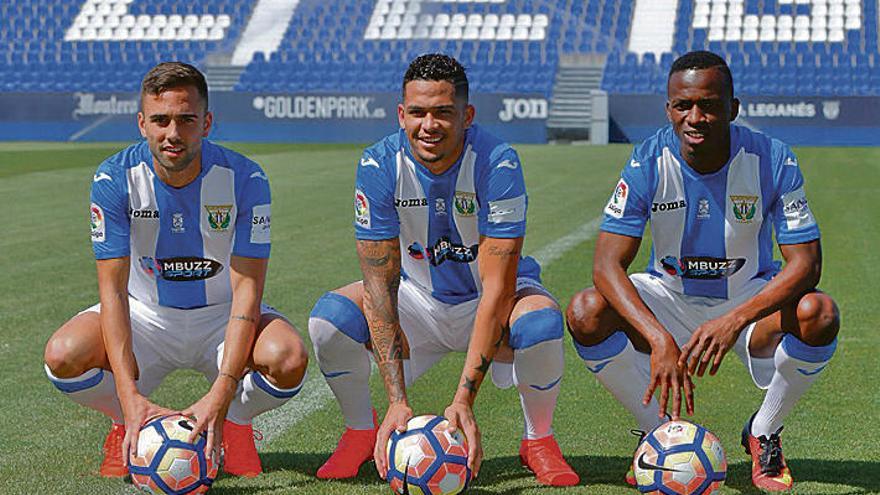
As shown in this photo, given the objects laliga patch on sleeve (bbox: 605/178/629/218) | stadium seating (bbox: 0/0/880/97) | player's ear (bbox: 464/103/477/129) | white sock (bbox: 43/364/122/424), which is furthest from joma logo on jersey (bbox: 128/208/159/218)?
stadium seating (bbox: 0/0/880/97)

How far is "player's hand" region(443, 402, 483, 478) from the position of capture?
381 centimetres

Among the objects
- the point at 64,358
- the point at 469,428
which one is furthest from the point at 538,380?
the point at 64,358

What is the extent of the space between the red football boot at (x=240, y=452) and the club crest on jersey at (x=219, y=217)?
68 cm

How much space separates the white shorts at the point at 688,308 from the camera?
14.3 ft

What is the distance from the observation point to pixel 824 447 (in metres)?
4.58

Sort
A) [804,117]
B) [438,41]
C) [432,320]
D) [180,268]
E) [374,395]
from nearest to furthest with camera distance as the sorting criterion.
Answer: [180,268] < [432,320] < [374,395] < [804,117] < [438,41]

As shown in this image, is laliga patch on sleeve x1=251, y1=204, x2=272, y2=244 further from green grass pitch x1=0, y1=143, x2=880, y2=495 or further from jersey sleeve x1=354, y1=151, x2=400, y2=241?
green grass pitch x1=0, y1=143, x2=880, y2=495

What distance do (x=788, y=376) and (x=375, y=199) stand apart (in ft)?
5.01

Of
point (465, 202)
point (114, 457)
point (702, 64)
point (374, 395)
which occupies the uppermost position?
point (702, 64)

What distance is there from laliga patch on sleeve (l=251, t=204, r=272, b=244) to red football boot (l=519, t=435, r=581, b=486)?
1163 millimetres

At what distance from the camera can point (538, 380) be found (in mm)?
4238

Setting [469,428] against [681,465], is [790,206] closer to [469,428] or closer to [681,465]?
[681,465]

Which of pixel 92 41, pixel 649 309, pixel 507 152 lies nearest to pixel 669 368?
pixel 649 309

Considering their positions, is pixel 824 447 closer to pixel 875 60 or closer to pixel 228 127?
pixel 228 127
